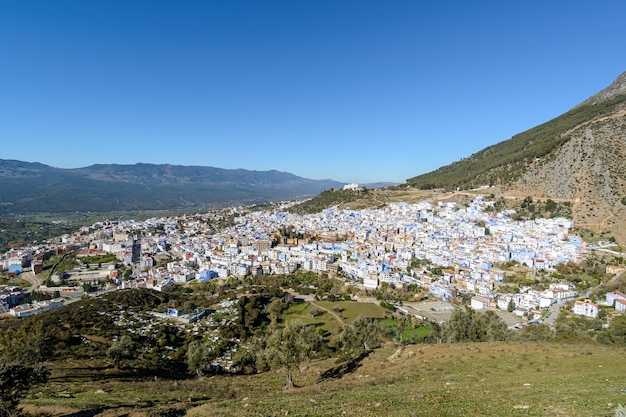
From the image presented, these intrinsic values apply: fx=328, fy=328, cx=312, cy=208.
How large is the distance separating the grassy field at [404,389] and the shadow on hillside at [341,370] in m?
0.34

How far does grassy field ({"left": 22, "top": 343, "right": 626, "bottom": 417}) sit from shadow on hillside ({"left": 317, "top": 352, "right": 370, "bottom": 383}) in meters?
0.34

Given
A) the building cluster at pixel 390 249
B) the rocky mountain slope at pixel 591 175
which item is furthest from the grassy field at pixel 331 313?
the rocky mountain slope at pixel 591 175

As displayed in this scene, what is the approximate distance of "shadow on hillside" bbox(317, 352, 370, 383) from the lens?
15183 millimetres

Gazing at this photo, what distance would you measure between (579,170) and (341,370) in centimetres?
7196

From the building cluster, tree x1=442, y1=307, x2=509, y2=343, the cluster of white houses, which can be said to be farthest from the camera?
the building cluster

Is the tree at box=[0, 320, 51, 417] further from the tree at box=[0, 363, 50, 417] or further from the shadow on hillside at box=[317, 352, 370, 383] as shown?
the shadow on hillside at box=[317, 352, 370, 383]

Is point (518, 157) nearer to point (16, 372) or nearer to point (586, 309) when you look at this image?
point (586, 309)

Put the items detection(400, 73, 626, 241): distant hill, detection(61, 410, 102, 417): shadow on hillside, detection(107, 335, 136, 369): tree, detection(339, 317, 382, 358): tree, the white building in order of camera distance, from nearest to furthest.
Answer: detection(61, 410, 102, 417): shadow on hillside < detection(107, 335, 136, 369): tree < detection(339, 317, 382, 358): tree < the white building < detection(400, 73, 626, 241): distant hill

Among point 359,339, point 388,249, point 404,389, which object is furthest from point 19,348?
point 388,249

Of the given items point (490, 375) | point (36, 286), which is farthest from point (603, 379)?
point (36, 286)

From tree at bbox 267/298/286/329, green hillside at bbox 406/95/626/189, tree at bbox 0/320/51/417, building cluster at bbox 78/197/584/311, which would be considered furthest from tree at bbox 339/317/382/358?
green hillside at bbox 406/95/626/189

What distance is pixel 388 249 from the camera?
199 feet

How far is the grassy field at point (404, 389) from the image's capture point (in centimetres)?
808

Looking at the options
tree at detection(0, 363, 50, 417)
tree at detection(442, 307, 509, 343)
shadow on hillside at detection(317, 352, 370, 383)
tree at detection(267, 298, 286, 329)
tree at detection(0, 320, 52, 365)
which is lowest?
tree at detection(267, 298, 286, 329)
